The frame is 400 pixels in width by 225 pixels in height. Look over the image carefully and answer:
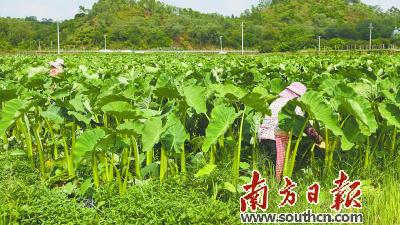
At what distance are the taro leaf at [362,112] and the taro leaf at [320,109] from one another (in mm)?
112

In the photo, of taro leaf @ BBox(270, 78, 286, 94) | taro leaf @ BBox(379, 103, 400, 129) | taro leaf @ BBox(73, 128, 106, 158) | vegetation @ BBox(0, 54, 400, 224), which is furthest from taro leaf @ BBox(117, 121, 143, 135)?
taro leaf @ BBox(379, 103, 400, 129)

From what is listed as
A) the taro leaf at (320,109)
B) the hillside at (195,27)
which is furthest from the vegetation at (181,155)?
the hillside at (195,27)

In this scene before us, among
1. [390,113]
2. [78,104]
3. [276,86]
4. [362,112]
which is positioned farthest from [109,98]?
[390,113]

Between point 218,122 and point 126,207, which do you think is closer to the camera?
point 126,207

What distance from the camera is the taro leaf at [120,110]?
311 cm

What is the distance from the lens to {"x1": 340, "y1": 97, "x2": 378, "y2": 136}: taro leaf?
305cm

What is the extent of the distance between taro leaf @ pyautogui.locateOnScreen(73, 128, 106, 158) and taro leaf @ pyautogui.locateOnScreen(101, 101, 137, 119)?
131 millimetres

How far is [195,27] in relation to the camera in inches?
3878

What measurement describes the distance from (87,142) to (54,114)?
763 mm

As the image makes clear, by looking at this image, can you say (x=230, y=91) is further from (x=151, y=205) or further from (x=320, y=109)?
(x=151, y=205)

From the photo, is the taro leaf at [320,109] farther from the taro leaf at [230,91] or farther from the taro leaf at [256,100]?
the taro leaf at [230,91]

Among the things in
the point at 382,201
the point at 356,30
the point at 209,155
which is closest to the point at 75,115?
the point at 209,155

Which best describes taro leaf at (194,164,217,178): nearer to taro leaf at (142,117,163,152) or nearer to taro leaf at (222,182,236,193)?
taro leaf at (222,182,236,193)

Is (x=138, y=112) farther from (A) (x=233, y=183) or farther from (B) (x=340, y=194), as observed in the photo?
(B) (x=340, y=194)
